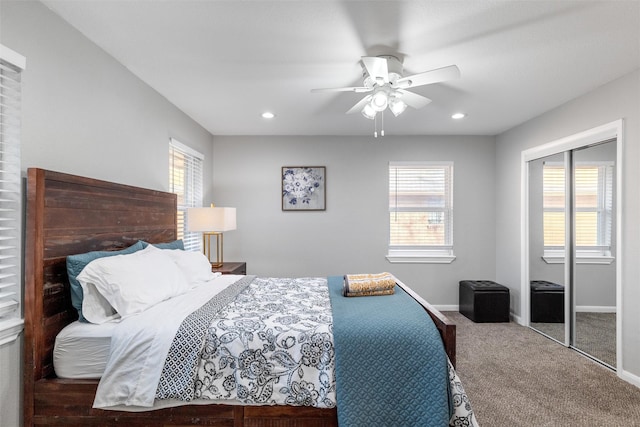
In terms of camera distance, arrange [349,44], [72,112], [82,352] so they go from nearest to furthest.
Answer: [82,352] < [72,112] < [349,44]

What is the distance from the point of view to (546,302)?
3742 millimetres

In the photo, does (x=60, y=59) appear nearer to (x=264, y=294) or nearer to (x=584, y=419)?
(x=264, y=294)

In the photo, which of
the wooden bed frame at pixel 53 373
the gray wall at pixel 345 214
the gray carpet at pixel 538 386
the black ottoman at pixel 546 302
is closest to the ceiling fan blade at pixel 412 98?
the wooden bed frame at pixel 53 373

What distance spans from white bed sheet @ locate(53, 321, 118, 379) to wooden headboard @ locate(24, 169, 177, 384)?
6 centimetres

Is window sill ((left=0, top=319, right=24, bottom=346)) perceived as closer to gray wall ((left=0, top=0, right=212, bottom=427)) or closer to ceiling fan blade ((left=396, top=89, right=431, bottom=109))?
gray wall ((left=0, top=0, right=212, bottom=427))

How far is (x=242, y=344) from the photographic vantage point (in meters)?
1.73

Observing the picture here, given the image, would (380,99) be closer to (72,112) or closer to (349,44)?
(349,44)

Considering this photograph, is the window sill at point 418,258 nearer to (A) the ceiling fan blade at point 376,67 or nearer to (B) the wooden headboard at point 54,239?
(A) the ceiling fan blade at point 376,67

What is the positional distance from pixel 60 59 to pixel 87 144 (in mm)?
526

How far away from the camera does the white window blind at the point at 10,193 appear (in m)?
1.67

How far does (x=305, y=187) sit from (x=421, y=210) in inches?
68.5

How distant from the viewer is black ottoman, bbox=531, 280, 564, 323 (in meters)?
3.55

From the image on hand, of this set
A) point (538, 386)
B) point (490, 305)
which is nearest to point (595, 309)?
point (538, 386)

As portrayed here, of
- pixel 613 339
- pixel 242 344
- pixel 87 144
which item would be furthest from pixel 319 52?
pixel 613 339
